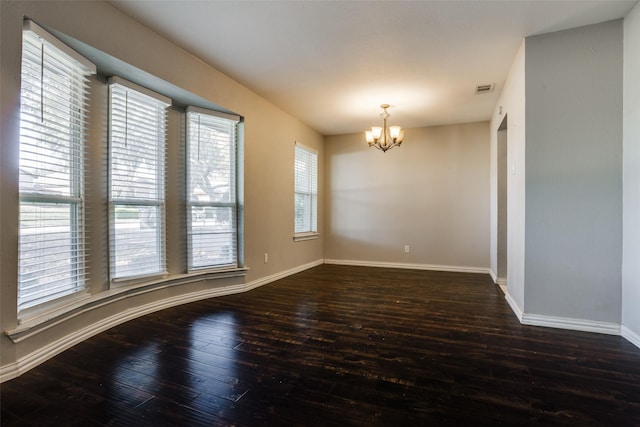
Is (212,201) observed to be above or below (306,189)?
below

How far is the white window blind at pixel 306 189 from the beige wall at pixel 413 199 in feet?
1.35

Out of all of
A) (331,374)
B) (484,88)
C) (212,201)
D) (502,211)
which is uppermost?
(484,88)

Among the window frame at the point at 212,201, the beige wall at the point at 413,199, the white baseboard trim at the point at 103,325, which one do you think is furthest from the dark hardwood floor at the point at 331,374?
the beige wall at the point at 413,199

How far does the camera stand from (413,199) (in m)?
5.56

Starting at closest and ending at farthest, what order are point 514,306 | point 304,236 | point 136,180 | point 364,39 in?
point 364,39
point 136,180
point 514,306
point 304,236

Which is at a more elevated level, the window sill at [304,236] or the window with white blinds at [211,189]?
the window with white blinds at [211,189]

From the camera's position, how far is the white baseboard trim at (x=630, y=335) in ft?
7.43

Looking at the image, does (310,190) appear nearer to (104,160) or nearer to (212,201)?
(212,201)

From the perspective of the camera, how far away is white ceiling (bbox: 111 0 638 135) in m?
2.32

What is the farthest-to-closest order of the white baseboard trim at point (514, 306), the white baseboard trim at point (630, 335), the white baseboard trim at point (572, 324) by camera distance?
the white baseboard trim at point (514, 306), the white baseboard trim at point (572, 324), the white baseboard trim at point (630, 335)

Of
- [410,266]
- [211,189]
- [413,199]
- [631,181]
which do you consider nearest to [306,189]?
[413,199]

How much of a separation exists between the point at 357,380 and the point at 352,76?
305 centimetres

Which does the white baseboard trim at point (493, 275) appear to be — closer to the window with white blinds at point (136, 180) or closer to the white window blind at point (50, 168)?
the window with white blinds at point (136, 180)

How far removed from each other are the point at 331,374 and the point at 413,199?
423 cm
